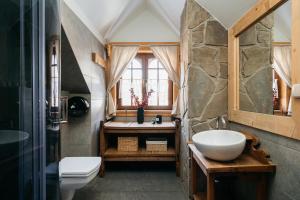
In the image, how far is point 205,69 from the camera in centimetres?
214

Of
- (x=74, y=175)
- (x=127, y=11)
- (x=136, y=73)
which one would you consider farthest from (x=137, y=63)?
(x=74, y=175)

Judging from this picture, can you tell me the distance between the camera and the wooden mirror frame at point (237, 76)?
118cm

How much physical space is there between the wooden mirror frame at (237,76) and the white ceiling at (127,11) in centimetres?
12

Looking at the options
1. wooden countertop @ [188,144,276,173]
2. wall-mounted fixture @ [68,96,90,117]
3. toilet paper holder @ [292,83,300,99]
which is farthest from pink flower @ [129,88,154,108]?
toilet paper holder @ [292,83,300,99]

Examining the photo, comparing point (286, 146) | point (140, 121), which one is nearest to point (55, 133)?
point (286, 146)

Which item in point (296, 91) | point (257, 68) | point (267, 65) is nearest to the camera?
point (296, 91)

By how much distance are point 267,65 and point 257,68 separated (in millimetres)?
139

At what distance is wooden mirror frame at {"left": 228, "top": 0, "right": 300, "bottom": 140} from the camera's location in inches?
46.5

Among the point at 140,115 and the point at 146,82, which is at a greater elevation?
the point at 146,82

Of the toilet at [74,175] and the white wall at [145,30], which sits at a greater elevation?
the white wall at [145,30]

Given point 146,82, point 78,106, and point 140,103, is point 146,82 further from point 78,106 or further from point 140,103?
point 78,106

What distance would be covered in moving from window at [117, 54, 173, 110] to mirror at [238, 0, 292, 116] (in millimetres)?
1677

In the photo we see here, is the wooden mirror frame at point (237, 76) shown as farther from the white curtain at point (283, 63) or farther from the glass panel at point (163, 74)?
the glass panel at point (163, 74)

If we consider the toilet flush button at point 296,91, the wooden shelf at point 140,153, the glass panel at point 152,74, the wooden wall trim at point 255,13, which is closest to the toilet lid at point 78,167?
the wooden shelf at point 140,153
